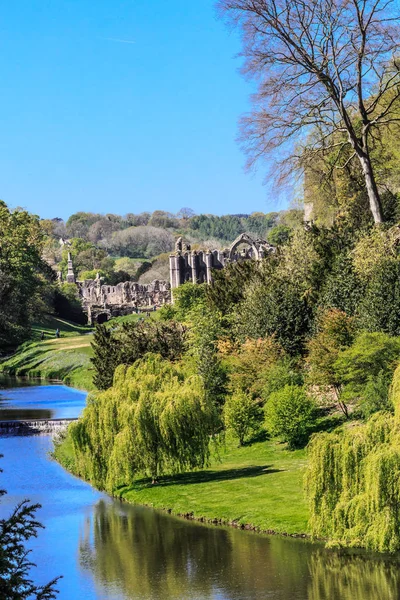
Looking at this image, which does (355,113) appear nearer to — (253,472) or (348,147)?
(348,147)

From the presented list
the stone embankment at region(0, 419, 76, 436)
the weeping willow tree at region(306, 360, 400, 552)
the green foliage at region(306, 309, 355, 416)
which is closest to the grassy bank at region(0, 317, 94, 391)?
the stone embankment at region(0, 419, 76, 436)

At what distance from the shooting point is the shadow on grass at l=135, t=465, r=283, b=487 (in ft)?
141

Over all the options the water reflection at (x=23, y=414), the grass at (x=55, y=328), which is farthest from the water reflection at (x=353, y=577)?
the grass at (x=55, y=328)

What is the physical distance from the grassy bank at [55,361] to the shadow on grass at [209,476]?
37.6 m

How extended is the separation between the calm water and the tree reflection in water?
30 mm

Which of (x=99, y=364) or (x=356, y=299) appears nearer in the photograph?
(x=356, y=299)

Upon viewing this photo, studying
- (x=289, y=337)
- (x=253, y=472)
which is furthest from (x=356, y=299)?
(x=253, y=472)

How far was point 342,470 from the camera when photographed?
3247cm

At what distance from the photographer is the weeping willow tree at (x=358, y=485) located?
3058 cm

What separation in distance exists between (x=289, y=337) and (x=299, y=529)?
77.7ft

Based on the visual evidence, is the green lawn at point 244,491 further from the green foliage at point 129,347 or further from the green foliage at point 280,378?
the green foliage at point 129,347

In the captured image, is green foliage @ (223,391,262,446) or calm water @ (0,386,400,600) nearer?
calm water @ (0,386,400,600)

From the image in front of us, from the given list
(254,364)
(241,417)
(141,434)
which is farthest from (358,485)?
(254,364)

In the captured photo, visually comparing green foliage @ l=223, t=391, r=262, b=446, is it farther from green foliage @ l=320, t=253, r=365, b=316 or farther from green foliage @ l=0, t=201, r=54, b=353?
green foliage @ l=0, t=201, r=54, b=353
